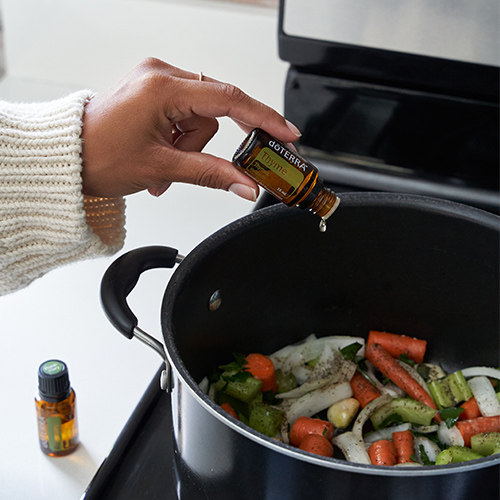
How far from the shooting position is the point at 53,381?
800 millimetres

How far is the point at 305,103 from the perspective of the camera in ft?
4.03

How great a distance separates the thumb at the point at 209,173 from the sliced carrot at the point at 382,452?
365 mm

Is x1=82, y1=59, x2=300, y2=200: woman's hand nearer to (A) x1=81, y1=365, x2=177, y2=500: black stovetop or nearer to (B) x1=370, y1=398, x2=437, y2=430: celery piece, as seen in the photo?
(A) x1=81, y1=365, x2=177, y2=500: black stovetop

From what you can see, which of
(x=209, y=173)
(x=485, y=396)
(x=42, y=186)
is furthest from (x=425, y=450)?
(x=42, y=186)

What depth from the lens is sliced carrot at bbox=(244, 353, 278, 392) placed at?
962 millimetres

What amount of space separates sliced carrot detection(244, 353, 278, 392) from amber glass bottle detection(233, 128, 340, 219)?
1.03ft

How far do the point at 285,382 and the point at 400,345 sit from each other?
0.63 ft

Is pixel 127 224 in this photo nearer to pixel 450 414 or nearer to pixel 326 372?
pixel 326 372

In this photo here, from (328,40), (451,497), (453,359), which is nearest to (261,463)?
(451,497)

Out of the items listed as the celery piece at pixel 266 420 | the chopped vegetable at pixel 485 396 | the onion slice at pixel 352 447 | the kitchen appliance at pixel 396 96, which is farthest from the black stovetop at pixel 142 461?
the chopped vegetable at pixel 485 396

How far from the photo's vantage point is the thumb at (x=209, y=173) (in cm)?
73

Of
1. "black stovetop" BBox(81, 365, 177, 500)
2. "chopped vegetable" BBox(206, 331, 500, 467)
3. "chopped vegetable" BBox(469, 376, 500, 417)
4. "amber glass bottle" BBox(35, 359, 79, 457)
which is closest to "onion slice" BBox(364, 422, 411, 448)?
"chopped vegetable" BBox(206, 331, 500, 467)

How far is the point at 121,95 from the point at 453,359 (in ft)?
2.18

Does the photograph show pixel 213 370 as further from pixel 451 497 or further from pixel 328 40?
→ pixel 328 40
